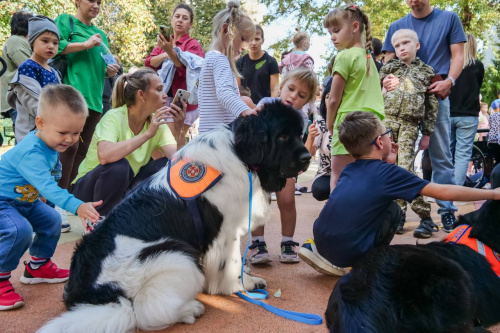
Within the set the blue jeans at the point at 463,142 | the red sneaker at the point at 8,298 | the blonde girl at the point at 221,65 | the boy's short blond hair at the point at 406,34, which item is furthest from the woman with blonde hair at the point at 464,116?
the red sneaker at the point at 8,298

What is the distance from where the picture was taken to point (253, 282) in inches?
121

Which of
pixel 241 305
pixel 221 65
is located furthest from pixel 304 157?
pixel 221 65

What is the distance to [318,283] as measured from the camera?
3.25m

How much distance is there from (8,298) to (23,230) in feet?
1.52

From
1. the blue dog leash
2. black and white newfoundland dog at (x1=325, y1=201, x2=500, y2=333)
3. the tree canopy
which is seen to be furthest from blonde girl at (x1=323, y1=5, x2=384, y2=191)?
the tree canopy

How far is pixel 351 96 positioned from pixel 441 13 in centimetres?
198

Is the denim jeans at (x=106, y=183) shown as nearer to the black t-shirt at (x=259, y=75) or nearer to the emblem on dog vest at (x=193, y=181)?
the emblem on dog vest at (x=193, y=181)

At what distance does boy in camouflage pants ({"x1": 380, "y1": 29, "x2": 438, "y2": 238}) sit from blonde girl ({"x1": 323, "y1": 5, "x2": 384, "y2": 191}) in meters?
0.81

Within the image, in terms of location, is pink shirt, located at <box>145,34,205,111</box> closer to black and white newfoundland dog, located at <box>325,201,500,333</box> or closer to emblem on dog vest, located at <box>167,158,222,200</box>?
emblem on dog vest, located at <box>167,158,222,200</box>

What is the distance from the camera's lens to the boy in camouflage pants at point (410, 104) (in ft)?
14.8

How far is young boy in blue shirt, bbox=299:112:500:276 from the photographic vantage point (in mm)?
2717

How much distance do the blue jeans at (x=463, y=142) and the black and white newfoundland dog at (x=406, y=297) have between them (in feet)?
15.7

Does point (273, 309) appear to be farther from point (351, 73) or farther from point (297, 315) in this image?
point (351, 73)

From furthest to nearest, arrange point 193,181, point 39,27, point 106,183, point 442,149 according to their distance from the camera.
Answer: point 442,149, point 39,27, point 106,183, point 193,181
